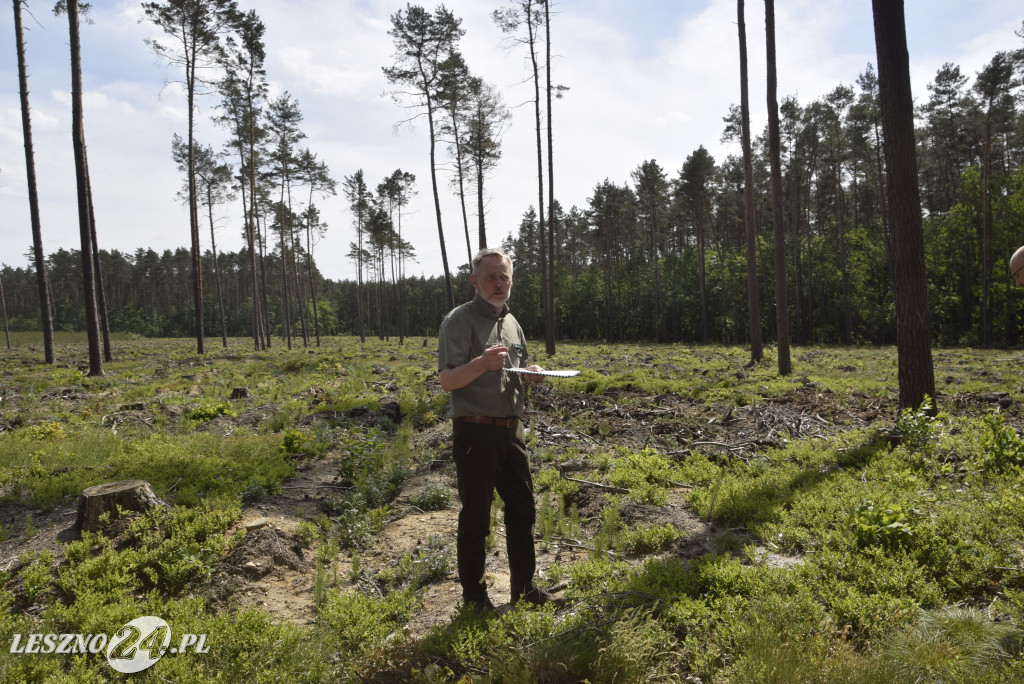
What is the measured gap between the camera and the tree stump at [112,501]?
4.91 metres

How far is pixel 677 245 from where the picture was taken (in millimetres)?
56375

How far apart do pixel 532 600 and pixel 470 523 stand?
2.81 ft

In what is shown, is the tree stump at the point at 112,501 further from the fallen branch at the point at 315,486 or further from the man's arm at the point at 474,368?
the man's arm at the point at 474,368

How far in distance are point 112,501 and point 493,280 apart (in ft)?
14.5

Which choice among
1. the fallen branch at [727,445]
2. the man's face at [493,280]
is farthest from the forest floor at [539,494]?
the man's face at [493,280]

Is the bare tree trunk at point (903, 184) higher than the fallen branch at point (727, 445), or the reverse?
the bare tree trunk at point (903, 184)

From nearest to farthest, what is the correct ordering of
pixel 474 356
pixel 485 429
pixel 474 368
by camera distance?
1. pixel 474 368
2. pixel 485 429
3. pixel 474 356

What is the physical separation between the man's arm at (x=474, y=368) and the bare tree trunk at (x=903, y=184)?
6.52 m

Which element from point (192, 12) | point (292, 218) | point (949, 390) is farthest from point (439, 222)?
point (949, 390)

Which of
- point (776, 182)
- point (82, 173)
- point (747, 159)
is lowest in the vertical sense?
point (776, 182)

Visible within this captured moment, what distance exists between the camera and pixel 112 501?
5004mm

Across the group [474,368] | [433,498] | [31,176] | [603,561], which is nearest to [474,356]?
[474,368]

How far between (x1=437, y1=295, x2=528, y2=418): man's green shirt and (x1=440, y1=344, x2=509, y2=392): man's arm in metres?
0.14

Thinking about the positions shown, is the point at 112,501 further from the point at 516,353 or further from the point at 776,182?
the point at 776,182
